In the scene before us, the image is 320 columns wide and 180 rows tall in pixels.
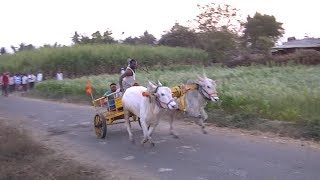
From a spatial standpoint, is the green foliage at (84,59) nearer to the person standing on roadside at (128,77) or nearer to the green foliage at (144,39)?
the person standing on roadside at (128,77)

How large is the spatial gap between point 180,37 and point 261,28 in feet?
38.7

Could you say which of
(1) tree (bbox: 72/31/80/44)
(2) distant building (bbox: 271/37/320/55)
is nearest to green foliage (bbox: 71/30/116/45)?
(1) tree (bbox: 72/31/80/44)

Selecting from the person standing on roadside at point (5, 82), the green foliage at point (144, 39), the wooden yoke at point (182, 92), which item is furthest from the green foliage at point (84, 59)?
the green foliage at point (144, 39)

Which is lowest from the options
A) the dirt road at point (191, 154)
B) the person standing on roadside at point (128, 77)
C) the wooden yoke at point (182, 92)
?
the dirt road at point (191, 154)

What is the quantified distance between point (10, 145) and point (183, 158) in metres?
3.99

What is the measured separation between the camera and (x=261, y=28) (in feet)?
209

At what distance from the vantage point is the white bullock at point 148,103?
1070cm

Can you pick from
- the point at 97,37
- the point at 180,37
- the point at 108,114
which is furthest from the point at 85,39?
the point at 108,114

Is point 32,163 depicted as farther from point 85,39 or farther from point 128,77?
point 85,39

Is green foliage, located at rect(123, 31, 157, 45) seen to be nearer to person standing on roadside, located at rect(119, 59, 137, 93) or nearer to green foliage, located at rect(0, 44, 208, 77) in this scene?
green foliage, located at rect(0, 44, 208, 77)

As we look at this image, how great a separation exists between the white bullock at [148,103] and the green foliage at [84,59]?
2964 centimetres

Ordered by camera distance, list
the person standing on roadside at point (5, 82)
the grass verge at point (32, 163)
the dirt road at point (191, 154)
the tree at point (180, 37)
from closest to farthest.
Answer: the grass verge at point (32, 163) < the dirt road at point (191, 154) < the person standing on roadside at point (5, 82) < the tree at point (180, 37)

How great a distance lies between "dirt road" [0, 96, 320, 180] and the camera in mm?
8930

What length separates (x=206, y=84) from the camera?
39.2 feet
